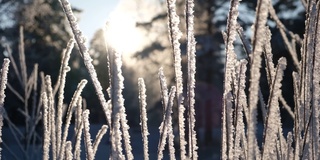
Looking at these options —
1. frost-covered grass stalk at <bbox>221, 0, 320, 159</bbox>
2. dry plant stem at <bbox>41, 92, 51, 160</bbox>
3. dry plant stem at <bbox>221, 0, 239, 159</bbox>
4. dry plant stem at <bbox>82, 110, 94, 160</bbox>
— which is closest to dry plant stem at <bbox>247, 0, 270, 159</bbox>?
frost-covered grass stalk at <bbox>221, 0, 320, 159</bbox>

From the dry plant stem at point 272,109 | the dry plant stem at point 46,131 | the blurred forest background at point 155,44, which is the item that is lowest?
the dry plant stem at point 272,109

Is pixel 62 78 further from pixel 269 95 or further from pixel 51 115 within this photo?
pixel 269 95

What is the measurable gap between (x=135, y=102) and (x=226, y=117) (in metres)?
26.3

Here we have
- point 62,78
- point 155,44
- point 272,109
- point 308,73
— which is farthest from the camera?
point 155,44

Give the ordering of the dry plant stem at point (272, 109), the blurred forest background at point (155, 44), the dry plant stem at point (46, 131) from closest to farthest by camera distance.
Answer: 1. the dry plant stem at point (272, 109)
2. the dry plant stem at point (46, 131)
3. the blurred forest background at point (155, 44)

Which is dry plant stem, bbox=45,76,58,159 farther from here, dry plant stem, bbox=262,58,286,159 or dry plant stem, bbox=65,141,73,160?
dry plant stem, bbox=262,58,286,159

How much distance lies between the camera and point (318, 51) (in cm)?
102

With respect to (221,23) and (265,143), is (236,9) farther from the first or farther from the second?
(221,23)

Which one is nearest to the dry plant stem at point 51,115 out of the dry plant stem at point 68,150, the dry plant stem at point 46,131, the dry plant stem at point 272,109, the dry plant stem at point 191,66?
the dry plant stem at point 46,131

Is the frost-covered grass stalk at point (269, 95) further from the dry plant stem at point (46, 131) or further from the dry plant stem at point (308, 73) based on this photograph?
the dry plant stem at point (46, 131)

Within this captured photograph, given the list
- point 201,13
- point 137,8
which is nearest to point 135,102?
point 137,8

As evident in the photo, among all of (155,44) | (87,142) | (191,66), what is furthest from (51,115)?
(155,44)

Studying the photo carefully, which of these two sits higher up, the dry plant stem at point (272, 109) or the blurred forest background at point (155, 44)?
the blurred forest background at point (155, 44)

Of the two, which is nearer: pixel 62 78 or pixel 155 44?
pixel 62 78
